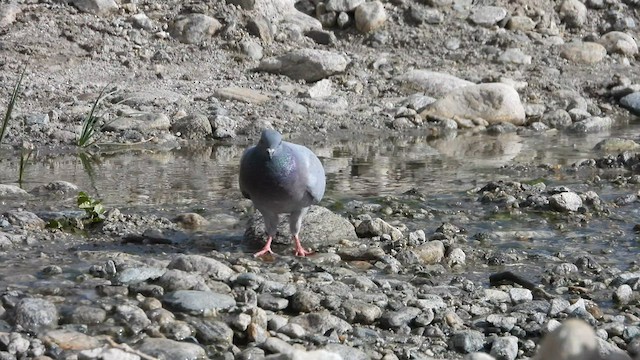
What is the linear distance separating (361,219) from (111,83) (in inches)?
260

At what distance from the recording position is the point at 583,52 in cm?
1666

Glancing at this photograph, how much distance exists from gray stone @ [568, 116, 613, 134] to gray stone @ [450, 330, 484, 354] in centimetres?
913

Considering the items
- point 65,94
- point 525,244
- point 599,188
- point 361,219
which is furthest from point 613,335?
point 65,94

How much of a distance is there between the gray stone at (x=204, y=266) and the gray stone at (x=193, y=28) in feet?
31.1

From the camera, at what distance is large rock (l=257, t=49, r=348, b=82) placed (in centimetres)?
1426

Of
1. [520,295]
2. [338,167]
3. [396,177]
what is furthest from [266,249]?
[338,167]

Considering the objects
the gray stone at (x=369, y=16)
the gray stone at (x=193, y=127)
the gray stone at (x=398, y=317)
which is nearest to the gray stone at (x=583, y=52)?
the gray stone at (x=369, y=16)

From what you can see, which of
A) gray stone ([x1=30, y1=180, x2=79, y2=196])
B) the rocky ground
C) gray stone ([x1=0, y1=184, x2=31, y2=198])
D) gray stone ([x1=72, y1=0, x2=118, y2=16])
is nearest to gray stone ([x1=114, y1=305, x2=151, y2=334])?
the rocky ground

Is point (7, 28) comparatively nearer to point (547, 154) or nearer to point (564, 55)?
point (547, 154)

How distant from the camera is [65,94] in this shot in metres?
12.7

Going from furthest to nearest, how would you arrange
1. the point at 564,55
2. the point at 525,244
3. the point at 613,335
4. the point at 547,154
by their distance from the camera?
the point at 564,55 < the point at 547,154 < the point at 525,244 < the point at 613,335

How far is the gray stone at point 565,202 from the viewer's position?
7980 mm

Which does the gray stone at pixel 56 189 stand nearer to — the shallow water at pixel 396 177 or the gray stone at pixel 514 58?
the shallow water at pixel 396 177

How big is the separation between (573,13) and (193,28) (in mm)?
6470
